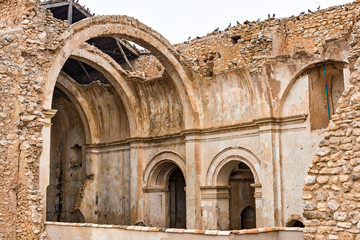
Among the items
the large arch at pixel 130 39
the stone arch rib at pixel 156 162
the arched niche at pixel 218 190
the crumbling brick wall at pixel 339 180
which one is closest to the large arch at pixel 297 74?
the arched niche at pixel 218 190

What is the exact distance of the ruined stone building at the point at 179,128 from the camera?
719 cm

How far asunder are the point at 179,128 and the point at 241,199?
3.26m

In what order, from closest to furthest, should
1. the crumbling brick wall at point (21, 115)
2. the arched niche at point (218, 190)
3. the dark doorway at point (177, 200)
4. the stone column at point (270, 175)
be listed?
the crumbling brick wall at point (21, 115) → the stone column at point (270, 175) → the arched niche at point (218, 190) → the dark doorway at point (177, 200)

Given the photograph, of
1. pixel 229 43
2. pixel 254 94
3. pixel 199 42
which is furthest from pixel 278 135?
pixel 199 42

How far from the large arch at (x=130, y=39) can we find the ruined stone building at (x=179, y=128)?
33 millimetres

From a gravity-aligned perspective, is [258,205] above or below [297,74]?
below

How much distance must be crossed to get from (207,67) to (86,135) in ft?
16.6

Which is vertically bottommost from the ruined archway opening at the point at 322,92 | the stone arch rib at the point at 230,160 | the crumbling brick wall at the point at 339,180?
the crumbling brick wall at the point at 339,180

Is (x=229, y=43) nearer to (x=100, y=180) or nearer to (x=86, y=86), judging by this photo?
(x=86, y=86)

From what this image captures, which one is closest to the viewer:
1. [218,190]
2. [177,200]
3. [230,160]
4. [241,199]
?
[230,160]

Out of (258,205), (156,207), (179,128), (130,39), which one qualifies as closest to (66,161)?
(156,207)

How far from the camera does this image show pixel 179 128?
14477mm

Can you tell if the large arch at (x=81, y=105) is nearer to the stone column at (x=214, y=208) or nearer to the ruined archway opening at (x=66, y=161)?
the ruined archway opening at (x=66, y=161)

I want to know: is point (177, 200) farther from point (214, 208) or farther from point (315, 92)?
point (315, 92)
